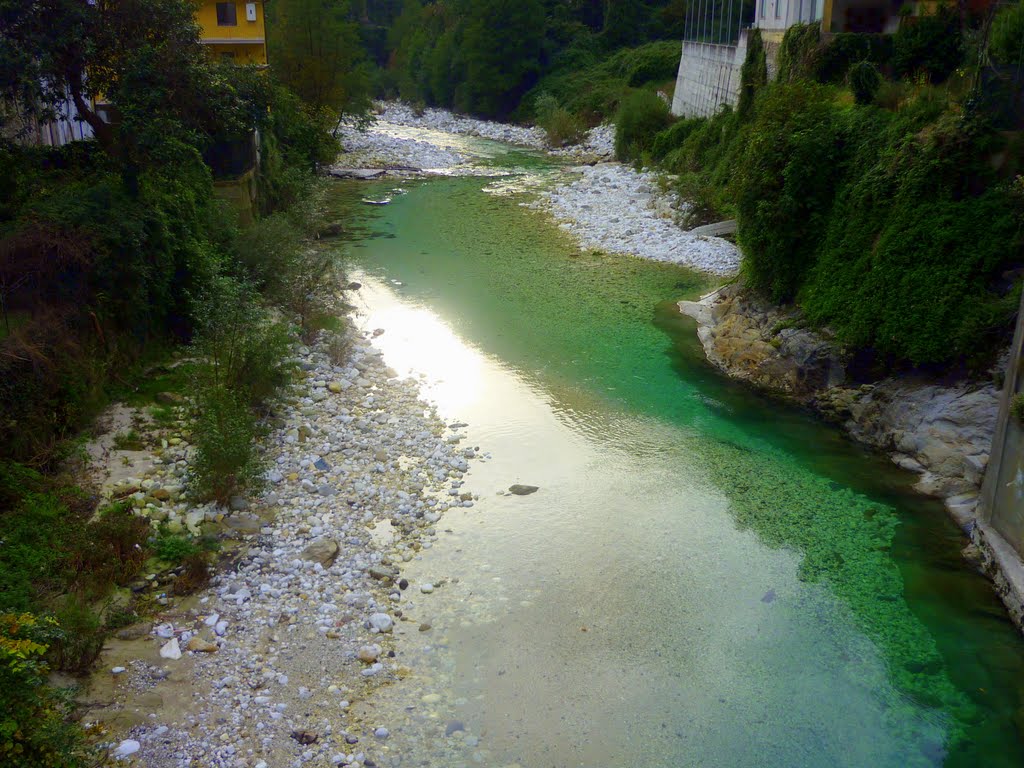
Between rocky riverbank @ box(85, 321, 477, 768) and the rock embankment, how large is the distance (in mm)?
5327

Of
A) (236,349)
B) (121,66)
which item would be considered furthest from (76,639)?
(121,66)

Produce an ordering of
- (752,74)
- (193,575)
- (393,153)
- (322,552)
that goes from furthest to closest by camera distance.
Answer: (393,153)
(752,74)
(322,552)
(193,575)

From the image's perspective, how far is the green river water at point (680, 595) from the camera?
6.73 metres

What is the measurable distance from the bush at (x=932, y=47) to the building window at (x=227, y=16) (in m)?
23.7

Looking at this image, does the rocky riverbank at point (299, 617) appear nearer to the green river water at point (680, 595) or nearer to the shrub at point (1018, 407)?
the green river water at point (680, 595)

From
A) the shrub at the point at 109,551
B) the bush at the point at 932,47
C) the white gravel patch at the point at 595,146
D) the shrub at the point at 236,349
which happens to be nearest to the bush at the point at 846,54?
the bush at the point at 932,47

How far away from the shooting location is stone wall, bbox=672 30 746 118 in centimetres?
2709

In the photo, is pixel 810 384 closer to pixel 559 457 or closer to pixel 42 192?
pixel 559 457

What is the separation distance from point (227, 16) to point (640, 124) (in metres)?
16.1

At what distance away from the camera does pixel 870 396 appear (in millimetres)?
11625

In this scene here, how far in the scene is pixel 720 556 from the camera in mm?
9023

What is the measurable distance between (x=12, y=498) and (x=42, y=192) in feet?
19.4

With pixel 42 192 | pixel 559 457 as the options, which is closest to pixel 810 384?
→ pixel 559 457

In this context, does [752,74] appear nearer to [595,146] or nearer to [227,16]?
[595,146]
